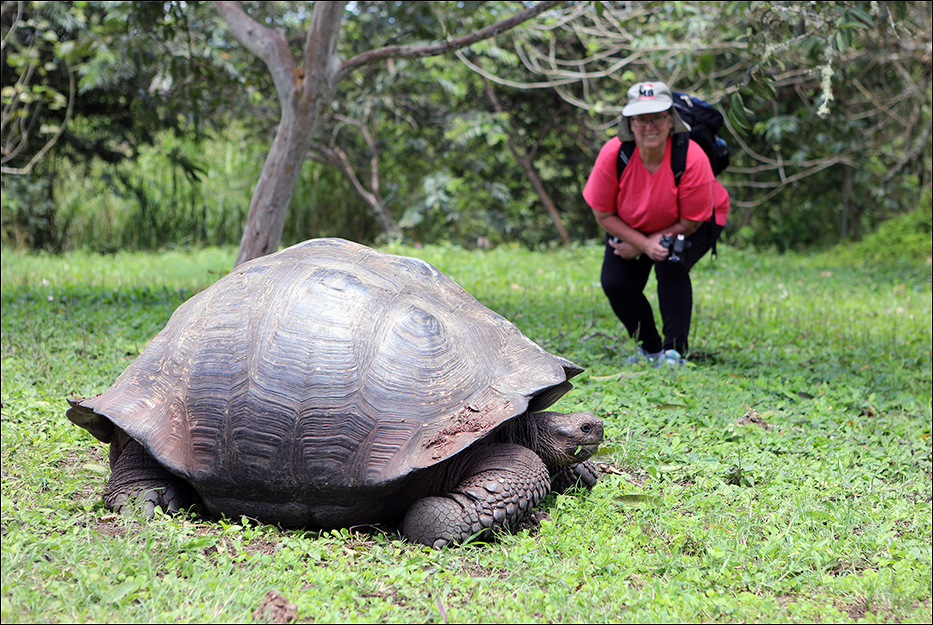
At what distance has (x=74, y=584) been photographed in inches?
75.1

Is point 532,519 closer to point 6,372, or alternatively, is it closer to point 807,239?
point 6,372

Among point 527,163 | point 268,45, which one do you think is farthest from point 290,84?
point 527,163

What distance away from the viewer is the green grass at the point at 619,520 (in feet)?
6.48

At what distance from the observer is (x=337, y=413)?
243 cm

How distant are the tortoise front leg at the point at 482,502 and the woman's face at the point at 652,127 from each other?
2.19 meters

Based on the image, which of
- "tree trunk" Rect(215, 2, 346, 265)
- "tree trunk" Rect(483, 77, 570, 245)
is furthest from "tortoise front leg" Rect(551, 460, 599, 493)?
"tree trunk" Rect(483, 77, 570, 245)

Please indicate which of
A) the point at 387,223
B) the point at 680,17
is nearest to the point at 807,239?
the point at 680,17

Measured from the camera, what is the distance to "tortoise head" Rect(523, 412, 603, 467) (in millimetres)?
2668

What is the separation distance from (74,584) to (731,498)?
2095mm

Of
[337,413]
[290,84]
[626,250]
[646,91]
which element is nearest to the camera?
[337,413]

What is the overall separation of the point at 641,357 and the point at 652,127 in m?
1.37

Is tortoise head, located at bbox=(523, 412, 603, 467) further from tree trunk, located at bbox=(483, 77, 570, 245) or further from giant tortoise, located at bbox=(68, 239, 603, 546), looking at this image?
tree trunk, located at bbox=(483, 77, 570, 245)

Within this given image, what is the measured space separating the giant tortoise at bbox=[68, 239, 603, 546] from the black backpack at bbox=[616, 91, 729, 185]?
1.92m

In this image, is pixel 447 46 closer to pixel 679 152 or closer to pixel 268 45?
pixel 268 45
